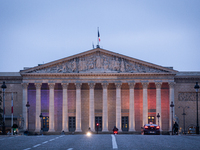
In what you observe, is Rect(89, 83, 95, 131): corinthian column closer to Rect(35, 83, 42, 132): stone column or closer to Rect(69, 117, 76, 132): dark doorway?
Rect(69, 117, 76, 132): dark doorway

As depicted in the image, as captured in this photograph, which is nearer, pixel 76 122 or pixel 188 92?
pixel 76 122

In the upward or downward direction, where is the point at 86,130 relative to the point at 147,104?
downward

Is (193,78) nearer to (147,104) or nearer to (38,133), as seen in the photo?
(147,104)

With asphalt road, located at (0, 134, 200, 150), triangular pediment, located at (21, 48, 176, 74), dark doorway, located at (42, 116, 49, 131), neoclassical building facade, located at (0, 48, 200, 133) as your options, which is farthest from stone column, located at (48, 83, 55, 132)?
asphalt road, located at (0, 134, 200, 150)

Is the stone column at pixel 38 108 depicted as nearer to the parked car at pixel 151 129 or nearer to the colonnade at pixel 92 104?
the colonnade at pixel 92 104

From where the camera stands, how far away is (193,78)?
271ft

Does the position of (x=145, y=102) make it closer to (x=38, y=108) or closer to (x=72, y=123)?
(x=72, y=123)

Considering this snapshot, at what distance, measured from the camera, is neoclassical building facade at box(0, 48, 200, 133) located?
77.8 m

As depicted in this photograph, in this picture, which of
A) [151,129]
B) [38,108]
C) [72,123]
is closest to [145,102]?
[72,123]

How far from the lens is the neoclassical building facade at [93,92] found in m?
77.8

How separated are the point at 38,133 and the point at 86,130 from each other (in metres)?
9.86

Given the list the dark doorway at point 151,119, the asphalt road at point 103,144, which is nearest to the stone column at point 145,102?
the dark doorway at point 151,119

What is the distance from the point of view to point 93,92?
78250mm

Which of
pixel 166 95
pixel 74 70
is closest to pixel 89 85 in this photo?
pixel 74 70
